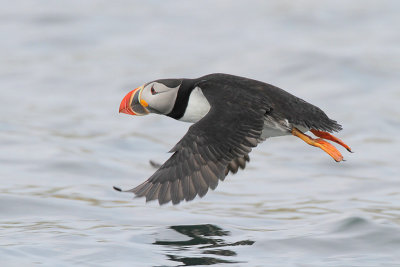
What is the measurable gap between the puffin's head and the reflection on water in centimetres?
100

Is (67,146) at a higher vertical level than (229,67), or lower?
lower

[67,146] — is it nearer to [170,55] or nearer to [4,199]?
[4,199]

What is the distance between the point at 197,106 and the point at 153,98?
35cm

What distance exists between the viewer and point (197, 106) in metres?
6.85

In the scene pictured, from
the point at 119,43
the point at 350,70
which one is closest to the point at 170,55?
the point at 119,43

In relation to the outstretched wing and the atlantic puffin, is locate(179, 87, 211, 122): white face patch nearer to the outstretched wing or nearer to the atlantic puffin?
the atlantic puffin

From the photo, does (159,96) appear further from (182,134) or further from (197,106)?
(182,134)

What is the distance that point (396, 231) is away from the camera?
7309 millimetres

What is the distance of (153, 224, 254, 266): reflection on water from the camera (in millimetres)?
6309

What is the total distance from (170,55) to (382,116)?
4039 mm

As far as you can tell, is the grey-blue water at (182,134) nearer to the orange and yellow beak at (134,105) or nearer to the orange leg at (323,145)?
the orange leg at (323,145)

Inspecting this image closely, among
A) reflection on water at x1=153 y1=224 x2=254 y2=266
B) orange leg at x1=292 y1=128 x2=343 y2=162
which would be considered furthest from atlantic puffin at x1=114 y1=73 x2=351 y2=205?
reflection on water at x1=153 y1=224 x2=254 y2=266

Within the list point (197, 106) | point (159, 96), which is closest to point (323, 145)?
point (197, 106)

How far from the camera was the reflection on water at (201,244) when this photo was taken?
6309 millimetres
